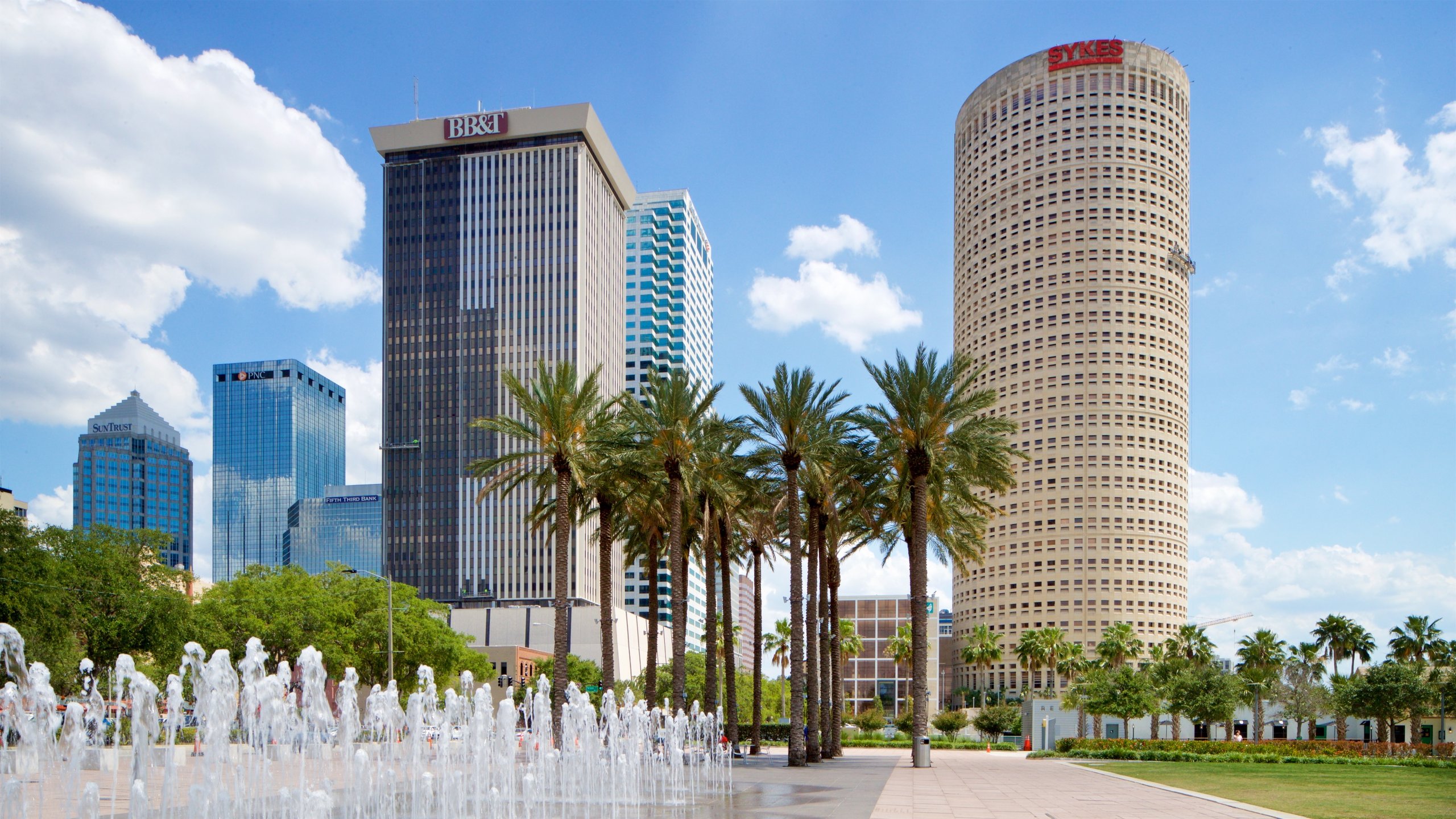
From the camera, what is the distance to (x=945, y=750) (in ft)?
228

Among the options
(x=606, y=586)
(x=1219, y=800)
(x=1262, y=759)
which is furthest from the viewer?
(x=1262, y=759)

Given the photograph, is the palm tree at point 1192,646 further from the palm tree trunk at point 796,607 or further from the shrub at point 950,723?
→ the palm tree trunk at point 796,607

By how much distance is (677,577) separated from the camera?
1619 inches

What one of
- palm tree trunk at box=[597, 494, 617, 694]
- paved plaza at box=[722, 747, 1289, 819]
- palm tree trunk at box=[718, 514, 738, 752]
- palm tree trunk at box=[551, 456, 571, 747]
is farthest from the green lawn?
palm tree trunk at box=[551, 456, 571, 747]

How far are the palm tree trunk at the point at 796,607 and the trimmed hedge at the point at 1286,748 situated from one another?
62.8ft

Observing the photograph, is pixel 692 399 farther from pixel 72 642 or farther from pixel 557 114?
pixel 557 114

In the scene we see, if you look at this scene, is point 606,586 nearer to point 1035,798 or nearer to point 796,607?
point 796,607

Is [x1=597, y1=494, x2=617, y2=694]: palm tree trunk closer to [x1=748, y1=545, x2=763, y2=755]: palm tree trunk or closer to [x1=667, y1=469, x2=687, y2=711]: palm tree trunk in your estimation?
[x1=667, y1=469, x2=687, y2=711]: palm tree trunk

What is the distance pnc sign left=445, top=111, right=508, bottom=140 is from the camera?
143 meters

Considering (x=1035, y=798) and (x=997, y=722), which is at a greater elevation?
(x=1035, y=798)

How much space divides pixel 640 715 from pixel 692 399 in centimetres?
1165

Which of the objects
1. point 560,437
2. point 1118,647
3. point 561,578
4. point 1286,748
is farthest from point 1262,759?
point 1118,647

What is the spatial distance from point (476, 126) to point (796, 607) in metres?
115

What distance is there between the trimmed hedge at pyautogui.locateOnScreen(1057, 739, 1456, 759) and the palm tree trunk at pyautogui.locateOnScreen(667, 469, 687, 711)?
79.4 feet
